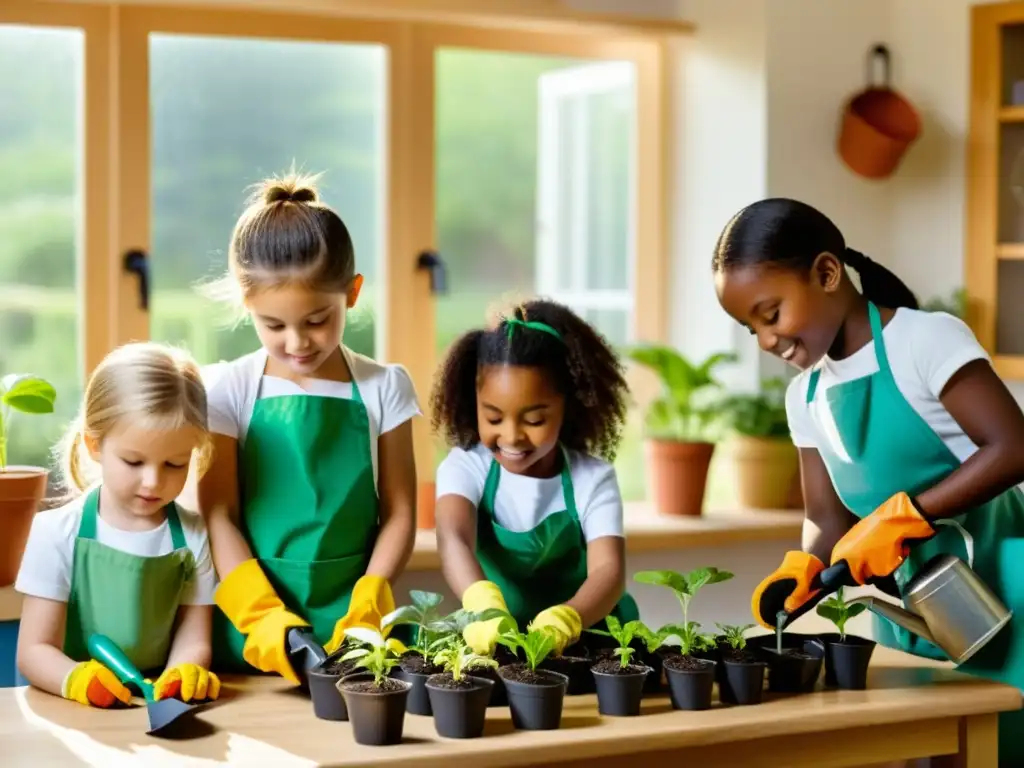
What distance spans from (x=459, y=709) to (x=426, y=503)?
158 cm

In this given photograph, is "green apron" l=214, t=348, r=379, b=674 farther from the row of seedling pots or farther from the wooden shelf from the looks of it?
the wooden shelf

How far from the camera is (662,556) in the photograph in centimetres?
337

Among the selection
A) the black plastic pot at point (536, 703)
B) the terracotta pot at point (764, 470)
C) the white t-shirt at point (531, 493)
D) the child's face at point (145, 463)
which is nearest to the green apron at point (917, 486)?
the white t-shirt at point (531, 493)

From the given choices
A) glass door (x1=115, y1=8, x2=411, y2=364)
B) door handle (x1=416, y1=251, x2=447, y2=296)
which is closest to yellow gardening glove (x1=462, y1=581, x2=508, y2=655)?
glass door (x1=115, y1=8, x2=411, y2=364)

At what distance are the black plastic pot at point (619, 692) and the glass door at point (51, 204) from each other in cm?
185

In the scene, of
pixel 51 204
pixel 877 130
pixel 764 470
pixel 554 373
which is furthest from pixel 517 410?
pixel 877 130

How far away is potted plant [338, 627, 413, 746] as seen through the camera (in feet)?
4.93

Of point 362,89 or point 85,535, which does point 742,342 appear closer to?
point 362,89

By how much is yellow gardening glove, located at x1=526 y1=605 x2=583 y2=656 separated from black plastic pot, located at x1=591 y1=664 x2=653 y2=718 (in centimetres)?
10

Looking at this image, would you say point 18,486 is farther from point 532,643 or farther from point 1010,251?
point 1010,251

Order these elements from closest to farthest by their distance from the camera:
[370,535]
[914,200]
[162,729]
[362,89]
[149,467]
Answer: [162,729]
[149,467]
[370,535]
[362,89]
[914,200]

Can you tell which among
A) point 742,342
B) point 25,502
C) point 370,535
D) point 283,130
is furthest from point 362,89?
point 370,535

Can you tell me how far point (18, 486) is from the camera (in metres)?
2.38

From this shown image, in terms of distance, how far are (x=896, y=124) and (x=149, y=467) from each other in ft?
7.98
